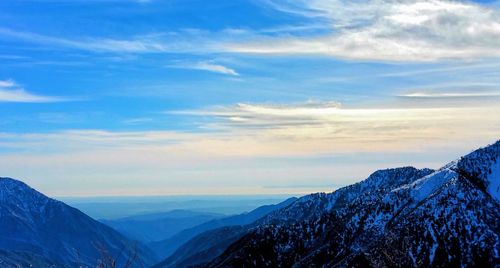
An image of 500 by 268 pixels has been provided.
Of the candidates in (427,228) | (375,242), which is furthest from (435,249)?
(375,242)

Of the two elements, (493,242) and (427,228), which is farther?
(427,228)

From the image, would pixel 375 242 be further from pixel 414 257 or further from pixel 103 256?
pixel 103 256

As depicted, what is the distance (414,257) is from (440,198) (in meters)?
31.9

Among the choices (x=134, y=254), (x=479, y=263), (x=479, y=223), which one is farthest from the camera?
(x=479, y=223)

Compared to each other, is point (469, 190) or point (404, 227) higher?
point (469, 190)

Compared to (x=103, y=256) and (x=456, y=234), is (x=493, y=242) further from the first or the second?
(x=103, y=256)

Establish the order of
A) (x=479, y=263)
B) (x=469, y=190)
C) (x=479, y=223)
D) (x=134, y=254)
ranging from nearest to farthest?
1. (x=134, y=254)
2. (x=479, y=263)
3. (x=479, y=223)
4. (x=469, y=190)

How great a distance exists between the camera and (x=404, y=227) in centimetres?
19150

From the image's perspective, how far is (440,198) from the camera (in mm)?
199375

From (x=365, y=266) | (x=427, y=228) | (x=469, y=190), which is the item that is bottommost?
(x=365, y=266)

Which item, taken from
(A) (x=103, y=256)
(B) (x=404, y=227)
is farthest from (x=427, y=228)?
(A) (x=103, y=256)

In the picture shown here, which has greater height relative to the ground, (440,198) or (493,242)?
(440,198)

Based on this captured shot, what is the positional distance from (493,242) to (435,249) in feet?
58.8

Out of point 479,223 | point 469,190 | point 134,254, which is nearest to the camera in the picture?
point 134,254
